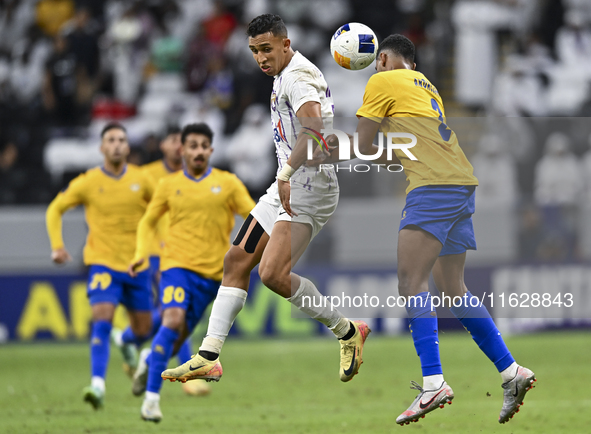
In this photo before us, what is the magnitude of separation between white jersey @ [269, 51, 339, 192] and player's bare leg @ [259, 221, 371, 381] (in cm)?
35

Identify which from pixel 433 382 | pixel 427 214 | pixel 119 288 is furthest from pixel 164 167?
pixel 433 382

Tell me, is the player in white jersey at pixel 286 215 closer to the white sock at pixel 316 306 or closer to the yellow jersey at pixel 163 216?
the white sock at pixel 316 306

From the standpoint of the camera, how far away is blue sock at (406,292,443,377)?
6293mm

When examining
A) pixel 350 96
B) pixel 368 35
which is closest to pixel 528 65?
pixel 350 96

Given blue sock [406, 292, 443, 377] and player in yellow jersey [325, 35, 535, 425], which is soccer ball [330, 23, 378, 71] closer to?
player in yellow jersey [325, 35, 535, 425]

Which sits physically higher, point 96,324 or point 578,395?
point 96,324

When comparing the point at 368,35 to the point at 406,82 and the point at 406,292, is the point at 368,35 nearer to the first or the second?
the point at 406,82

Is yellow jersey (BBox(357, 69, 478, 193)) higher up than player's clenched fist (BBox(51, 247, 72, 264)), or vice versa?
yellow jersey (BBox(357, 69, 478, 193))

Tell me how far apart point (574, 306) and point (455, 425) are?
7004mm

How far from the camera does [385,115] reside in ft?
20.7

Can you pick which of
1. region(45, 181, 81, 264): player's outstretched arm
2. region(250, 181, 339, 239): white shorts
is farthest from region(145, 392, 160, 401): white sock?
region(250, 181, 339, 239): white shorts

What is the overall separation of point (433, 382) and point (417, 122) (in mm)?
1700

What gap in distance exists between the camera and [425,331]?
20.8 feet

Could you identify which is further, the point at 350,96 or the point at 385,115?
the point at 350,96
